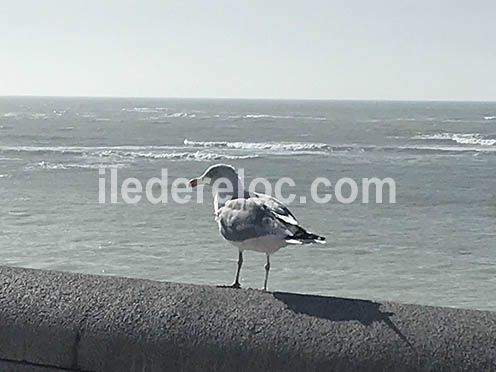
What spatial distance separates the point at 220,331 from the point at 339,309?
12.5 inches

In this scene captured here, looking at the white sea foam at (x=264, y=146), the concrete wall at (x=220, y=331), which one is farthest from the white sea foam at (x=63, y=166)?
the concrete wall at (x=220, y=331)

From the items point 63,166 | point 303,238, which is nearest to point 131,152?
point 63,166

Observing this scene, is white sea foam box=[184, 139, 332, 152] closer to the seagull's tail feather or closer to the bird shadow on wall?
the seagull's tail feather

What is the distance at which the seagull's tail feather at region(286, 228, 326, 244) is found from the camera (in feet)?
10.2

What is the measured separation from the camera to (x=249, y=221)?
11.0 feet

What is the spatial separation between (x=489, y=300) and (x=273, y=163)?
885 inches

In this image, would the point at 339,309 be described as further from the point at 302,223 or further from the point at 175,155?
the point at 175,155

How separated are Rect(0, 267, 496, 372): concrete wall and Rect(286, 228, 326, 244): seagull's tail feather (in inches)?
31.5

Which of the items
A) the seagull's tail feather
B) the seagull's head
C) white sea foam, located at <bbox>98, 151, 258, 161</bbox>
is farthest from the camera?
white sea foam, located at <bbox>98, 151, 258, 161</bbox>

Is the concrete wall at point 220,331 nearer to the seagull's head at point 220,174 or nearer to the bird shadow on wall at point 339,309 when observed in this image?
the bird shadow on wall at point 339,309

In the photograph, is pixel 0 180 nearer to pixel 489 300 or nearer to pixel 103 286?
pixel 489 300

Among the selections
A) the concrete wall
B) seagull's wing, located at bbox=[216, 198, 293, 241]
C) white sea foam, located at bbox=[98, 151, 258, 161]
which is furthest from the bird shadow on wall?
white sea foam, located at bbox=[98, 151, 258, 161]

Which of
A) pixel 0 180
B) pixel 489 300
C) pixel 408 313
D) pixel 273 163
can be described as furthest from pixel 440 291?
pixel 273 163

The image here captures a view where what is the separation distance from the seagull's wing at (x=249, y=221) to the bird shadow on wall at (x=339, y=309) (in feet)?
3.07
